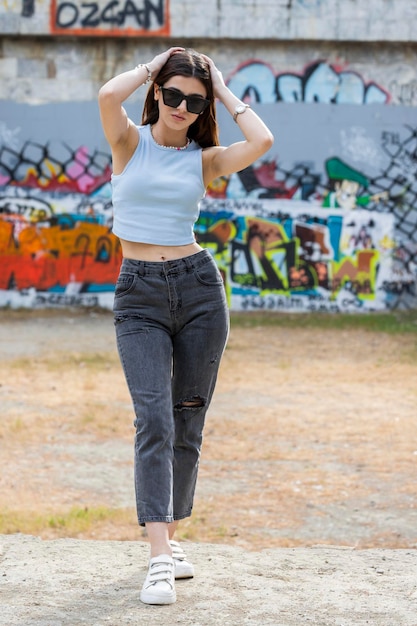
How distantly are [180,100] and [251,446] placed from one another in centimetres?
370

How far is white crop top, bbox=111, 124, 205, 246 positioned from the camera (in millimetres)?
3863

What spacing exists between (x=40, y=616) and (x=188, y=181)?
5.28 ft

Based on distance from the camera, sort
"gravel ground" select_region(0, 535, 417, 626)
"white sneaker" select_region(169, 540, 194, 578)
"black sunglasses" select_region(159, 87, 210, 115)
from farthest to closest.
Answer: "white sneaker" select_region(169, 540, 194, 578) < "black sunglasses" select_region(159, 87, 210, 115) < "gravel ground" select_region(0, 535, 417, 626)

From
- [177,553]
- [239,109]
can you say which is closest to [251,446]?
[177,553]

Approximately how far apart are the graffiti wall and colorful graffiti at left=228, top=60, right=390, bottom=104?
0.40 meters

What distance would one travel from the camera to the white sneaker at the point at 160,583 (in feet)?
12.2

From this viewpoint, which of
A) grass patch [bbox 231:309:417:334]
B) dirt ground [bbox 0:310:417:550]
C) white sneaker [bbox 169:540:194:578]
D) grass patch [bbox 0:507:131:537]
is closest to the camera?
white sneaker [bbox 169:540:194:578]

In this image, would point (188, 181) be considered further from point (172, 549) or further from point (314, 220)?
point (314, 220)

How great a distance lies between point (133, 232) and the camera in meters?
3.88

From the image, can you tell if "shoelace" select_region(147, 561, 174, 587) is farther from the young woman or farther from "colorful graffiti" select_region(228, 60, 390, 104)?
"colorful graffiti" select_region(228, 60, 390, 104)

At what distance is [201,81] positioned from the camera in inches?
153

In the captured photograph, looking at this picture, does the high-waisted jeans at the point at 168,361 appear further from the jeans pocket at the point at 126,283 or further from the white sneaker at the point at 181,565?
the white sneaker at the point at 181,565

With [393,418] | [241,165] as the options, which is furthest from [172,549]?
[393,418]

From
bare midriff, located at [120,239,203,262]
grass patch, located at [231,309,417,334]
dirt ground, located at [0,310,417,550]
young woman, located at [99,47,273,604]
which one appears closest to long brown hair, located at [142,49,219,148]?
young woman, located at [99,47,273,604]
